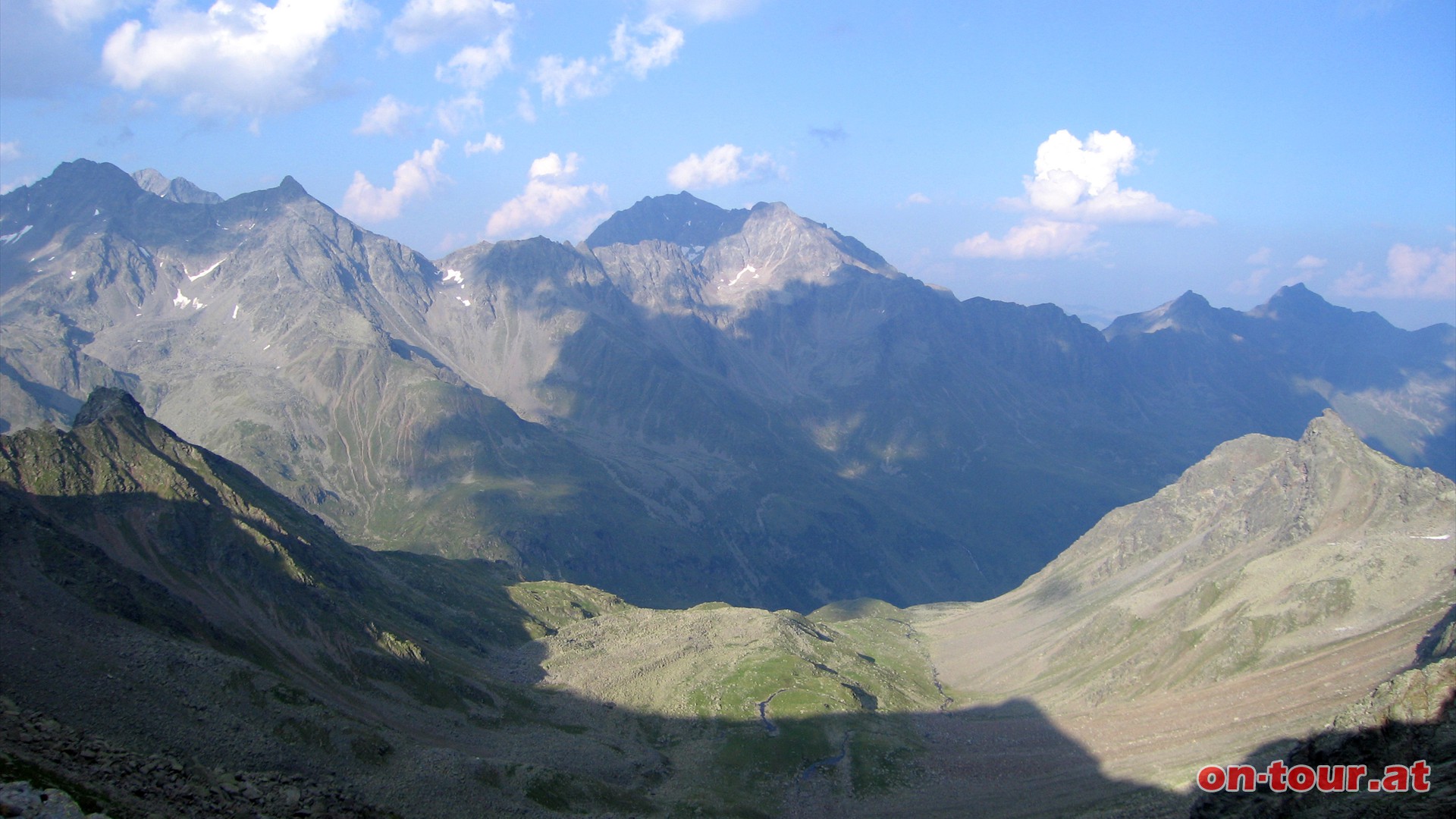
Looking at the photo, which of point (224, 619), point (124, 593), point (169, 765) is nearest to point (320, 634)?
point (224, 619)

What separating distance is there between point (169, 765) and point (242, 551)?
2929 inches

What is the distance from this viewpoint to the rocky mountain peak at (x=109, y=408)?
132375mm

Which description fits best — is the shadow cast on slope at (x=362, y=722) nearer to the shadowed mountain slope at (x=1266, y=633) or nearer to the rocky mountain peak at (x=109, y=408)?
the shadowed mountain slope at (x=1266, y=633)

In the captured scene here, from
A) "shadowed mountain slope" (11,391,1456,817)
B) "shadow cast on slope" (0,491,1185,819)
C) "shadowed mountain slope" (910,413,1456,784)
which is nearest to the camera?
"shadow cast on slope" (0,491,1185,819)

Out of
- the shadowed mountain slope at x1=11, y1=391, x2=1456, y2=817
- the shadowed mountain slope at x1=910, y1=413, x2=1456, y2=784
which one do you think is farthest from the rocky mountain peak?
the shadowed mountain slope at x1=910, y1=413, x2=1456, y2=784

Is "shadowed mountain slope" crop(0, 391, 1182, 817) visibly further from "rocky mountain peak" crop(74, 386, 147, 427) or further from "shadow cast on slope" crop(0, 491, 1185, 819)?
"rocky mountain peak" crop(74, 386, 147, 427)

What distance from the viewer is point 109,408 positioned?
442 feet

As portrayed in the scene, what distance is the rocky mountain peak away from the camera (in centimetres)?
13238

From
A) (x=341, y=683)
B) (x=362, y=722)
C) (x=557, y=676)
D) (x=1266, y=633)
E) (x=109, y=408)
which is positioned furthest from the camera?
(x=557, y=676)

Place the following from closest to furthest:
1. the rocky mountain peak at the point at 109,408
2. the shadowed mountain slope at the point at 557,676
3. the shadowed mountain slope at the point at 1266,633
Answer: the shadowed mountain slope at the point at 557,676 < the shadowed mountain slope at the point at 1266,633 < the rocky mountain peak at the point at 109,408

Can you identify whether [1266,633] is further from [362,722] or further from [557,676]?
[362,722]

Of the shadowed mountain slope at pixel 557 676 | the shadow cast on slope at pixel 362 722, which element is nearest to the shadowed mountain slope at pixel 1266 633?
the shadowed mountain slope at pixel 557 676

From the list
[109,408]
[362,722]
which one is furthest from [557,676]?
→ [109,408]

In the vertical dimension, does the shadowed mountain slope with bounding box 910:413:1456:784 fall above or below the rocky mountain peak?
below
